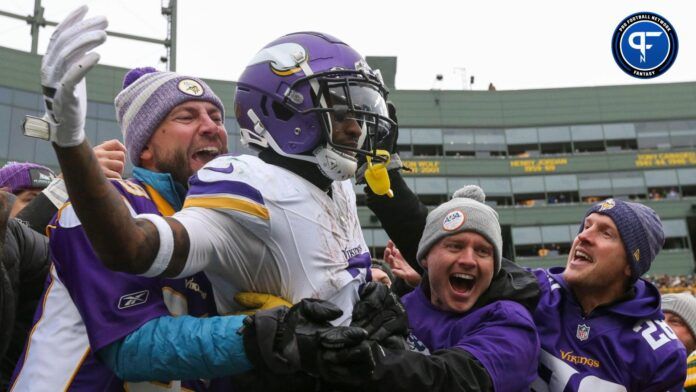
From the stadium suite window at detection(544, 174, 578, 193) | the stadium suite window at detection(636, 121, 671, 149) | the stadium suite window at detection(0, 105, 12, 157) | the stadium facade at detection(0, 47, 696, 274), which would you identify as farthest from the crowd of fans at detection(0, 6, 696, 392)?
the stadium suite window at detection(636, 121, 671, 149)

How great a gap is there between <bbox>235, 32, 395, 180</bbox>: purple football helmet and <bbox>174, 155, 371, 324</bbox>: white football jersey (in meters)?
0.15

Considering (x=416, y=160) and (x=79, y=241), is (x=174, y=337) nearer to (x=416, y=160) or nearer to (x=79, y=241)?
(x=79, y=241)

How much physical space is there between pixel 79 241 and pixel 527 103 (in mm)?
56304

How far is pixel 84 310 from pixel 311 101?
3.74 ft

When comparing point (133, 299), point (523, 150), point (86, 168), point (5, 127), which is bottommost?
point (133, 299)

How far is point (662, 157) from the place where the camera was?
52125mm

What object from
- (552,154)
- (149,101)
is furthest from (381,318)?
(552,154)

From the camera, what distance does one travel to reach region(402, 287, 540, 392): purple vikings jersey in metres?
2.52

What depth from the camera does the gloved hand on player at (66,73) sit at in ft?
5.67

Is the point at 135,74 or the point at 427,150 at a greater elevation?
the point at 427,150

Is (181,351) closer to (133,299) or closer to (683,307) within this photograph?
(133,299)

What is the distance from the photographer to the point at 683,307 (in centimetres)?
505

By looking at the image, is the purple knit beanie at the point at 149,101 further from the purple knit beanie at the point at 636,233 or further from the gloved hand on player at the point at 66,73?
the purple knit beanie at the point at 636,233

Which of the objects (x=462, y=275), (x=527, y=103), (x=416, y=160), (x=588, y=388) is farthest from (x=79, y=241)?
(x=527, y=103)
